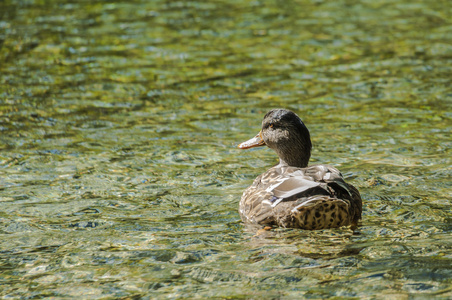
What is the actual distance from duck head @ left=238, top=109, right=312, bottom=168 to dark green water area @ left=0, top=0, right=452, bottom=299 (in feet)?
2.56

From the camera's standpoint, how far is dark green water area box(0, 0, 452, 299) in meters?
5.75

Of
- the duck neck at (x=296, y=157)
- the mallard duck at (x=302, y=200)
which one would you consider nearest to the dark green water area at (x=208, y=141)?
the mallard duck at (x=302, y=200)

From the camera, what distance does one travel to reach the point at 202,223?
7051 mm

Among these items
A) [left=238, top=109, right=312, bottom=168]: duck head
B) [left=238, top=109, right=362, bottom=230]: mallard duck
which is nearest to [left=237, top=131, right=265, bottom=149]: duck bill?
[left=238, top=109, right=312, bottom=168]: duck head

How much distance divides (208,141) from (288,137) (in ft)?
8.57

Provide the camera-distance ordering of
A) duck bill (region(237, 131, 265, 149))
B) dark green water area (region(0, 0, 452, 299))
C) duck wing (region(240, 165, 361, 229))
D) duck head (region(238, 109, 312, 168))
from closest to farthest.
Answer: dark green water area (region(0, 0, 452, 299))
duck wing (region(240, 165, 361, 229))
duck head (region(238, 109, 312, 168))
duck bill (region(237, 131, 265, 149))

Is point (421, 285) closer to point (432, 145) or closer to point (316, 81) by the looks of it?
point (432, 145)

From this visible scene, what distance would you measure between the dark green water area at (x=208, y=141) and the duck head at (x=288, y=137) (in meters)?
0.78

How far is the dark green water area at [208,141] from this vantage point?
18.9ft

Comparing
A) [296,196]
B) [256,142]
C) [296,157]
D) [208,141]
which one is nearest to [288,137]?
[296,157]

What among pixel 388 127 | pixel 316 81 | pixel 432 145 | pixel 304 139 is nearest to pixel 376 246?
pixel 304 139

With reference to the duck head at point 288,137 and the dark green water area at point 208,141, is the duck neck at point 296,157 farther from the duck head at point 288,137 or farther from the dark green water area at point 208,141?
the dark green water area at point 208,141

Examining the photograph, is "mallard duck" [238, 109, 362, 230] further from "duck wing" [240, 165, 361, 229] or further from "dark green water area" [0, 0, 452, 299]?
"dark green water area" [0, 0, 452, 299]

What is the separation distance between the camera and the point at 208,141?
33.0 ft
